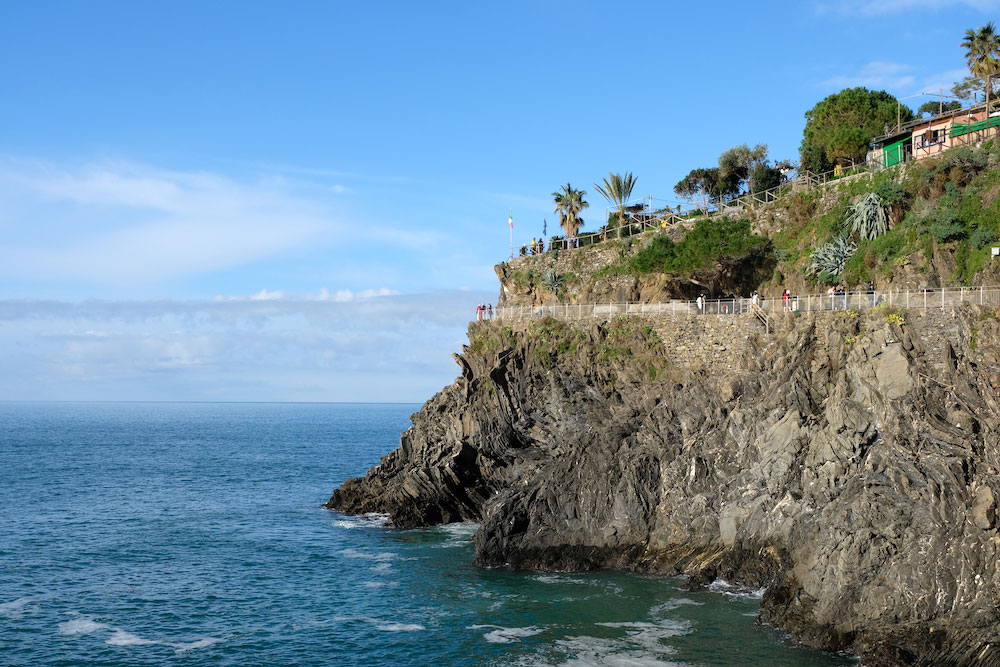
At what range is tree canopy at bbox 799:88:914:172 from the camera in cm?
7481

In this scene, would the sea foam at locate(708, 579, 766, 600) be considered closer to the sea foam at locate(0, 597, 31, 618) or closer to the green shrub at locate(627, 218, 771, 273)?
the green shrub at locate(627, 218, 771, 273)

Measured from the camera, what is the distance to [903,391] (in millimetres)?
37875

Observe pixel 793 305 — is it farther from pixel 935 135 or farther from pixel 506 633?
pixel 506 633

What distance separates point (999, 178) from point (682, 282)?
22.2 m

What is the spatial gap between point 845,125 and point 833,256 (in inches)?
1034

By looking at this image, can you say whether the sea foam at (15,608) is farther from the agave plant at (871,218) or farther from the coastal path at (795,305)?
the agave plant at (871,218)

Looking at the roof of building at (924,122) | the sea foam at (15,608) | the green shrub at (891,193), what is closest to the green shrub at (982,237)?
the green shrub at (891,193)

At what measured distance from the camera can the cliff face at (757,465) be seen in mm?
32344

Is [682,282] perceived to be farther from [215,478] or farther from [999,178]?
[215,478]

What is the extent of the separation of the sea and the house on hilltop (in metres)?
37.0

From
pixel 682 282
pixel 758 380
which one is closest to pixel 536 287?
pixel 682 282

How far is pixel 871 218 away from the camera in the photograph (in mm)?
56844

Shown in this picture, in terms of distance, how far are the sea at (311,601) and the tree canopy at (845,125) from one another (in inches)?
1866

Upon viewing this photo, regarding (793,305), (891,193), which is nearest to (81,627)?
(793,305)
